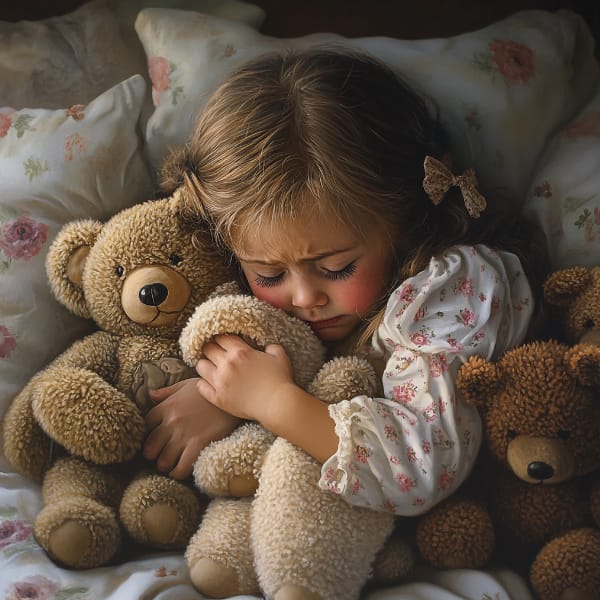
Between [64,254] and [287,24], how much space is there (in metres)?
0.42

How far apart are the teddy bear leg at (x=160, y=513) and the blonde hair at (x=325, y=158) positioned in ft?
0.78

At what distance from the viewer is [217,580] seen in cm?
72

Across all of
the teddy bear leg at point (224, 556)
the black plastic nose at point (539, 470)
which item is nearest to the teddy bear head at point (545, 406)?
the black plastic nose at point (539, 470)

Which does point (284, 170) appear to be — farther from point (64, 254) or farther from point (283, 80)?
point (64, 254)

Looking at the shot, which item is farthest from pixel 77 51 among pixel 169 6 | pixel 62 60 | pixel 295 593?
pixel 295 593

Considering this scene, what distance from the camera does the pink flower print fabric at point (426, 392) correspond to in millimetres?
731

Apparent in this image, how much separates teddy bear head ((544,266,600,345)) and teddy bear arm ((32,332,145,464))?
1.37 feet

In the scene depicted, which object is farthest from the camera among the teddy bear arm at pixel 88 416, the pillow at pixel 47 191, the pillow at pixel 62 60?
the pillow at pixel 62 60

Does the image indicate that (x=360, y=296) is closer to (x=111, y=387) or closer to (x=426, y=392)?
(x=426, y=392)

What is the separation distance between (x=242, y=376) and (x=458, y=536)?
0.25m

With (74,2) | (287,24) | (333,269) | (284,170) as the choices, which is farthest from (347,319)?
(74,2)

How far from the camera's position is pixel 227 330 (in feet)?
2.69

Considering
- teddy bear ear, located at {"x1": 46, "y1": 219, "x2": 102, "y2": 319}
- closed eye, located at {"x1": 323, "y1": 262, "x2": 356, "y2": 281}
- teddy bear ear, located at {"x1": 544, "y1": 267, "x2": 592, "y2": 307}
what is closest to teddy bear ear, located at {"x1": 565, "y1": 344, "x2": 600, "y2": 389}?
teddy bear ear, located at {"x1": 544, "y1": 267, "x2": 592, "y2": 307}

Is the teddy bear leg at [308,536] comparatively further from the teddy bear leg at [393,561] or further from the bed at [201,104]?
the bed at [201,104]
